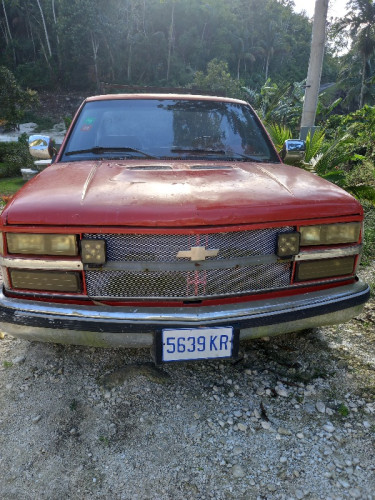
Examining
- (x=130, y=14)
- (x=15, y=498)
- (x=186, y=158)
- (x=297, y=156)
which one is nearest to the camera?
(x=15, y=498)

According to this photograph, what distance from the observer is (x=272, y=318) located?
1973 millimetres

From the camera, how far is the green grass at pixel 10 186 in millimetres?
9609

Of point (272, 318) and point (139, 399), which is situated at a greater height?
point (272, 318)

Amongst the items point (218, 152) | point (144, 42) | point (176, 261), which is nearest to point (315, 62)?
point (218, 152)

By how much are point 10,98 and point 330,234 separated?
21.2m

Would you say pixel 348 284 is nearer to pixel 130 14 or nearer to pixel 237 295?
pixel 237 295

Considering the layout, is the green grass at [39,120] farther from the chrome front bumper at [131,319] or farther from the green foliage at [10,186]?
the chrome front bumper at [131,319]

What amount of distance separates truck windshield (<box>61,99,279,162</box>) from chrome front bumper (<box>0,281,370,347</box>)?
1257 millimetres

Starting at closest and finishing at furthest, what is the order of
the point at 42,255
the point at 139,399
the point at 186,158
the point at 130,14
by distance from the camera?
the point at 42,255, the point at 139,399, the point at 186,158, the point at 130,14

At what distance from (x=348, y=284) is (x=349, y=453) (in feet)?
2.88

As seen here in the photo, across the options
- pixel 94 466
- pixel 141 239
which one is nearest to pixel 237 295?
pixel 141 239

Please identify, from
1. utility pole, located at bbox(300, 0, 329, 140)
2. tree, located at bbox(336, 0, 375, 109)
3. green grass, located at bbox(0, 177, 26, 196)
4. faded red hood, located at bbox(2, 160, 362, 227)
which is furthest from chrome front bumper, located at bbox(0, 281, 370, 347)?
tree, located at bbox(336, 0, 375, 109)

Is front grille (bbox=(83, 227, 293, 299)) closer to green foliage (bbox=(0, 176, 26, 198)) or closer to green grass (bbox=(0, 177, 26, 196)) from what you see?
green foliage (bbox=(0, 176, 26, 198))

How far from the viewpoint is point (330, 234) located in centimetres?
203
